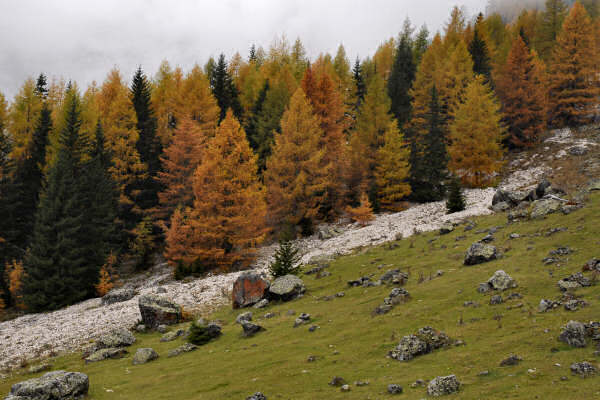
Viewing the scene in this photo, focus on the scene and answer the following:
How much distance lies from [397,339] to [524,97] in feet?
181

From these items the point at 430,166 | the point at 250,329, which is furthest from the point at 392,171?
the point at 250,329

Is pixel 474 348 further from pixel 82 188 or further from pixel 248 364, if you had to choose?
pixel 82 188

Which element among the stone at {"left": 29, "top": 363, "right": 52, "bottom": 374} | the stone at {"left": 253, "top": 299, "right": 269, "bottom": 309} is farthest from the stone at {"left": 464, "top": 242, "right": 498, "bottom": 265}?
the stone at {"left": 29, "top": 363, "right": 52, "bottom": 374}

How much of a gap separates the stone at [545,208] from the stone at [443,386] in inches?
712

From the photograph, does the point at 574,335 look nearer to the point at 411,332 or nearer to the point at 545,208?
the point at 411,332

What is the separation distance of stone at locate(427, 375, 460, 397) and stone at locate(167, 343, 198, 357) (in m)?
12.1

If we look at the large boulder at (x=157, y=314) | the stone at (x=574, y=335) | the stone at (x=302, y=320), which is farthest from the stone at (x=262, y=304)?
the stone at (x=574, y=335)

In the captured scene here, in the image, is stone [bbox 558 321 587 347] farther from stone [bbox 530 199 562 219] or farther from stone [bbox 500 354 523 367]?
stone [bbox 530 199 562 219]

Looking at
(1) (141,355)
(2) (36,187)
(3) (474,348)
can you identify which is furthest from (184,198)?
(3) (474,348)

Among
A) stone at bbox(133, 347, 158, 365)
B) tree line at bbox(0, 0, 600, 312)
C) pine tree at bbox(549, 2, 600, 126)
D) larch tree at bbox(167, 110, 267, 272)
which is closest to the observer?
stone at bbox(133, 347, 158, 365)

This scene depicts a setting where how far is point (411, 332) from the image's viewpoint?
12344 millimetres

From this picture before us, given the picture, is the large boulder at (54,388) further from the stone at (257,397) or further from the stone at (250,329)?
the stone at (257,397)

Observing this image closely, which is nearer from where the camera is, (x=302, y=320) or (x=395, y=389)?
(x=395, y=389)

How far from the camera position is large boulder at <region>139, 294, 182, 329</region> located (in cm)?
2259
